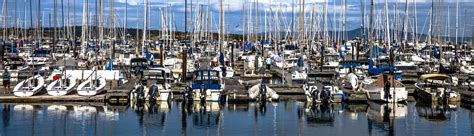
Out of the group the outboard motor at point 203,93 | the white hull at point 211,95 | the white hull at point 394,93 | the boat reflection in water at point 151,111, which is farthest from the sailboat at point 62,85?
the white hull at point 394,93

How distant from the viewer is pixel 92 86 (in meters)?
51.2

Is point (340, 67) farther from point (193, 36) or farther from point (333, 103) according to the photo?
point (193, 36)

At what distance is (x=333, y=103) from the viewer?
5069 centimetres

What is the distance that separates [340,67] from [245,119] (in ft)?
87.2

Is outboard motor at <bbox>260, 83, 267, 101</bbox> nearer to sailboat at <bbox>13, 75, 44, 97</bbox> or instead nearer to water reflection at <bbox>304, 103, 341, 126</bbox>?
water reflection at <bbox>304, 103, 341, 126</bbox>

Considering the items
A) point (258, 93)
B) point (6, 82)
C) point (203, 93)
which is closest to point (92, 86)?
point (203, 93)

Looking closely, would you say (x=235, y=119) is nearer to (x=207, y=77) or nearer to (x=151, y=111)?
(x=151, y=111)

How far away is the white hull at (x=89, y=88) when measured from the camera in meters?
50.1

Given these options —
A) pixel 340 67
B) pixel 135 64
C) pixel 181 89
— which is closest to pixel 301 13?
pixel 340 67

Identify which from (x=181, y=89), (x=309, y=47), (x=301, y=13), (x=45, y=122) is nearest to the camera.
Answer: (x=45, y=122)

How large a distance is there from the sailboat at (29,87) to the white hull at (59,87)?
71 centimetres

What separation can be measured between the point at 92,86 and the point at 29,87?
168 inches

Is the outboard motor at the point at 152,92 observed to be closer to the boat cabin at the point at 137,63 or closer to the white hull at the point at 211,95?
the white hull at the point at 211,95

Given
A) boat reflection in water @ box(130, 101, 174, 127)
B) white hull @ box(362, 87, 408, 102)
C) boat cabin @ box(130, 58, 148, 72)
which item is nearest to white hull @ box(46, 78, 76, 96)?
boat reflection in water @ box(130, 101, 174, 127)
